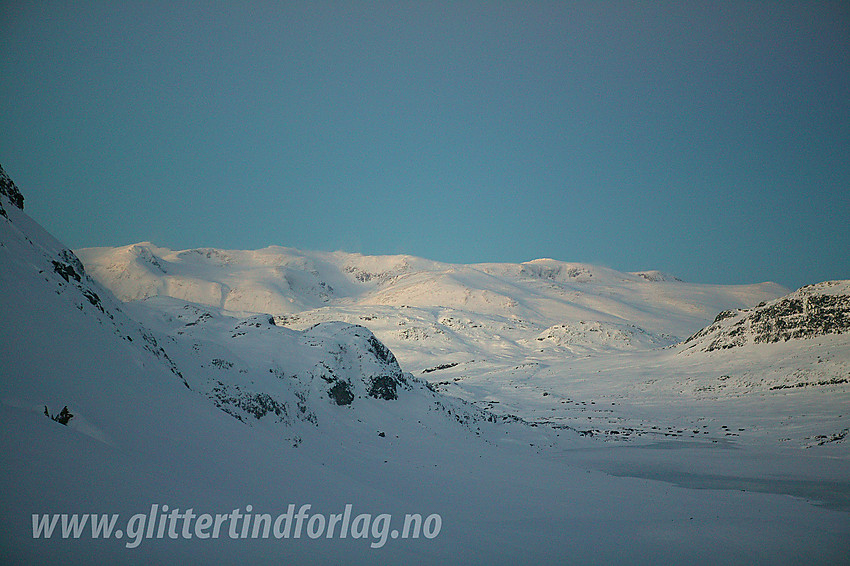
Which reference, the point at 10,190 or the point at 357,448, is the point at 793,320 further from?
the point at 10,190

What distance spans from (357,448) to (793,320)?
48.7m

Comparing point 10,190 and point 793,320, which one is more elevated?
point 793,320

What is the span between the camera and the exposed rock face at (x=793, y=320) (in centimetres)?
3872

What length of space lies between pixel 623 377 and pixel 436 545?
4396 centimetres

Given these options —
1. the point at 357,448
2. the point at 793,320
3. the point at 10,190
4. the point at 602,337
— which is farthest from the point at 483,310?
the point at 10,190


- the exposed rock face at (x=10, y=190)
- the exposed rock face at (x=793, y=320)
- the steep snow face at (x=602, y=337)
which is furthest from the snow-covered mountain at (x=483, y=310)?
the exposed rock face at (x=10, y=190)

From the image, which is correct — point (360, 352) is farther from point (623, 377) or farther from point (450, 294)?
point (450, 294)

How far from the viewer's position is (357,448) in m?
14.3

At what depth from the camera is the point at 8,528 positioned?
2873 mm

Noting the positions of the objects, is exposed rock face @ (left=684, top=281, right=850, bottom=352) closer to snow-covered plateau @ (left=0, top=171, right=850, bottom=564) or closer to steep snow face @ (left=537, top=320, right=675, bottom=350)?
snow-covered plateau @ (left=0, top=171, right=850, bottom=564)

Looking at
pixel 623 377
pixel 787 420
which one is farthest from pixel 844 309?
pixel 787 420

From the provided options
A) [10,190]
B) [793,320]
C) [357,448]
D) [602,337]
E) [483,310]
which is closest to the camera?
[10,190]

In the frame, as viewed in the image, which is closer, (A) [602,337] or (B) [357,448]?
(B) [357,448]

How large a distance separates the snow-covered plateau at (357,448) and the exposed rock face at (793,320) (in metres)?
1.58
